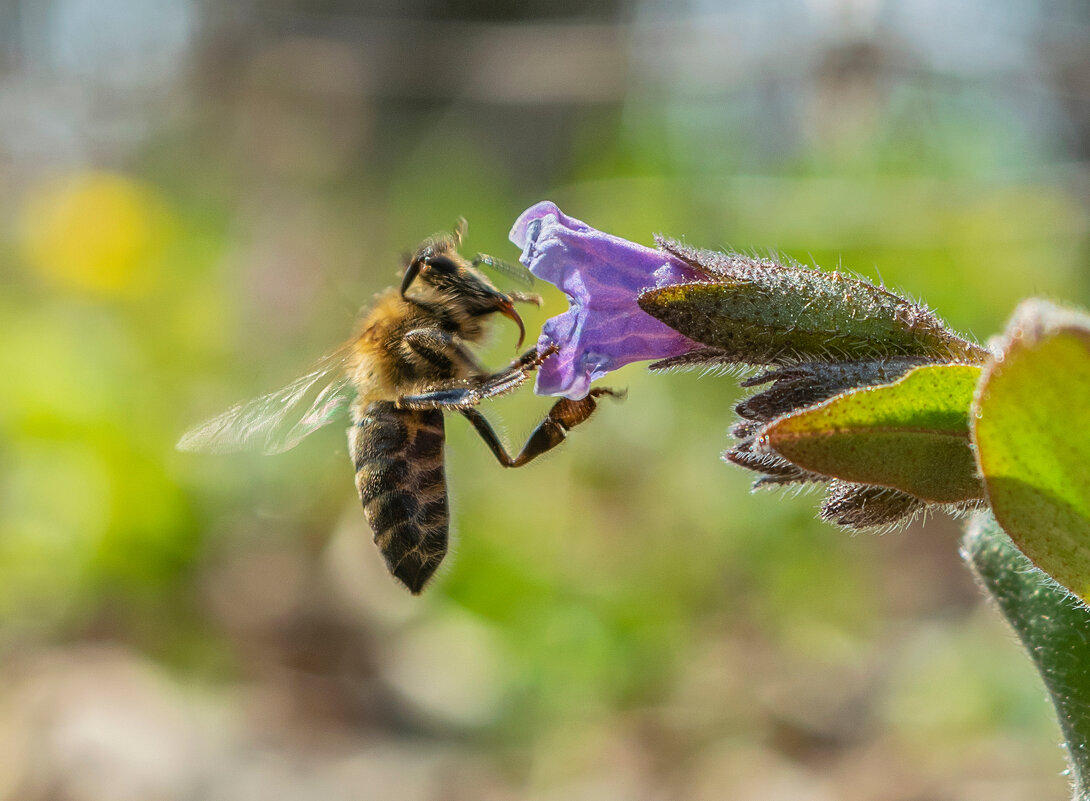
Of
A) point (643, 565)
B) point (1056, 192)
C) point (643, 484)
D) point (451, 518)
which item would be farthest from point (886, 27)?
point (451, 518)

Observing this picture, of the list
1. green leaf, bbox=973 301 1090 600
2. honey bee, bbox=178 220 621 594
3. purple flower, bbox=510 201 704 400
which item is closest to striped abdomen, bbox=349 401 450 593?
honey bee, bbox=178 220 621 594

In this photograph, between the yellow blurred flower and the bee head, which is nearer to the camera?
the bee head

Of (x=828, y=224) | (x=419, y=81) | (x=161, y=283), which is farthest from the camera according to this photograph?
(x=419, y=81)

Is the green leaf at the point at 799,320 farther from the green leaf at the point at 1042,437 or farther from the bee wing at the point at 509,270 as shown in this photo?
the bee wing at the point at 509,270

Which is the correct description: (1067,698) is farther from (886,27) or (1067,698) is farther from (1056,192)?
(886,27)

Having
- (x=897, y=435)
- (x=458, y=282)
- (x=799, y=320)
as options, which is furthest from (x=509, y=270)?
(x=897, y=435)

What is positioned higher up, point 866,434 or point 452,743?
point 452,743

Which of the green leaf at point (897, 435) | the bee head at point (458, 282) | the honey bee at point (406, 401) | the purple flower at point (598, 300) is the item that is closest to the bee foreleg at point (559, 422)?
the honey bee at point (406, 401)

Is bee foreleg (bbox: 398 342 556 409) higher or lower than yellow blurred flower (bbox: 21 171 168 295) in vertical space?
lower

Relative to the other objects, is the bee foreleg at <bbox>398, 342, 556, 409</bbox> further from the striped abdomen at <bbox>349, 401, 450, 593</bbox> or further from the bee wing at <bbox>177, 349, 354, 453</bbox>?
the bee wing at <bbox>177, 349, 354, 453</bbox>
